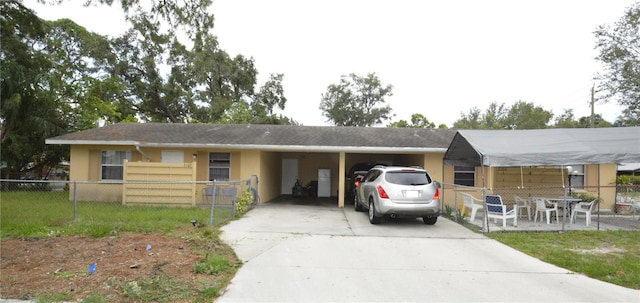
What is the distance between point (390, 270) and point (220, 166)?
35.1ft

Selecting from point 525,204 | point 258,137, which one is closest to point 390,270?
point 525,204

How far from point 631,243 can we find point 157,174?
517 inches

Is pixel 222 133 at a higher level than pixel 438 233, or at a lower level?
higher

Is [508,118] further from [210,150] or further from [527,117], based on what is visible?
[210,150]

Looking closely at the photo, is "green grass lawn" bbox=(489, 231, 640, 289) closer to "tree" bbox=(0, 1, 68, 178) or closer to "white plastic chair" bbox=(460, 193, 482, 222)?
"white plastic chair" bbox=(460, 193, 482, 222)

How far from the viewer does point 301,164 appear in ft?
67.1

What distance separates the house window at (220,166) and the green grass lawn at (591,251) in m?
10.1

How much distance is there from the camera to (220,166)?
15.4m

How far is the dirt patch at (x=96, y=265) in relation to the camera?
190 inches

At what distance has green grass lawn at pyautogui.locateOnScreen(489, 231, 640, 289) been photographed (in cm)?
602

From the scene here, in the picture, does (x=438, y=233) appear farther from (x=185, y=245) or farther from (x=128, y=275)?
(x=128, y=275)

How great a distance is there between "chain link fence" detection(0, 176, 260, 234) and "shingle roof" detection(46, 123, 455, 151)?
170cm

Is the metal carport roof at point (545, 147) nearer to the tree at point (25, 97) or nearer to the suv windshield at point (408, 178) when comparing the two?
the suv windshield at point (408, 178)

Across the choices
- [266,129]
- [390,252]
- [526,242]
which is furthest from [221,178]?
[526,242]
